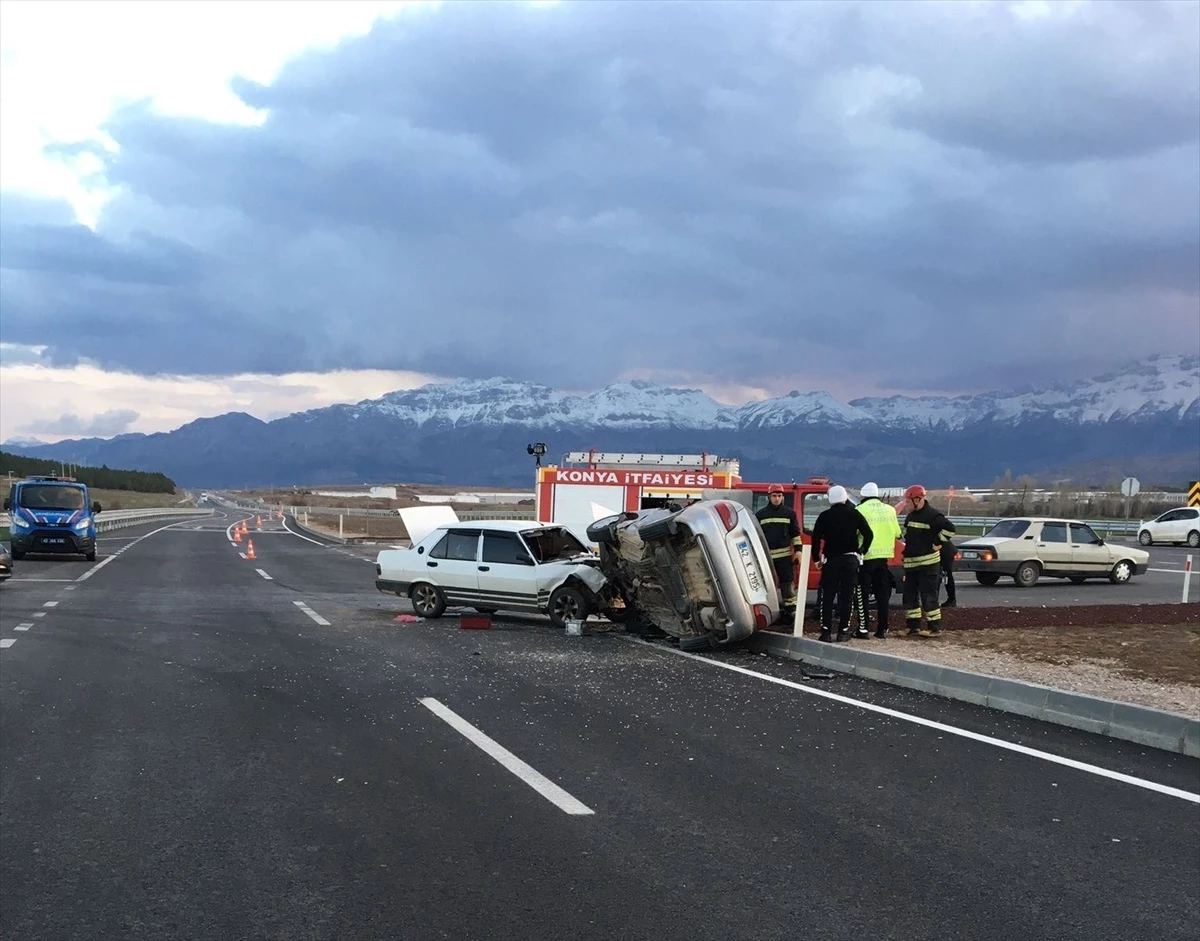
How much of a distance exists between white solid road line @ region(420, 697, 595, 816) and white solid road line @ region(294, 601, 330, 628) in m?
6.84

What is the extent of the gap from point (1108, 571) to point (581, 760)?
20.4 metres

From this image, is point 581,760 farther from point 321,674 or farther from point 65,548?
point 65,548

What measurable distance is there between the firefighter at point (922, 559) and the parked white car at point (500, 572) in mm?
4267

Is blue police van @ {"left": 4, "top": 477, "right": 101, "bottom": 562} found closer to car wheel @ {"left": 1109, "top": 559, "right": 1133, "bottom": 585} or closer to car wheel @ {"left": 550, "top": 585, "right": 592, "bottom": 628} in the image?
car wheel @ {"left": 550, "top": 585, "right": 592, "bottom": 628}

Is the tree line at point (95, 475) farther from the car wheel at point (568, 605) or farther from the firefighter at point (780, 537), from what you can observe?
the firefighter at point (780, 537)

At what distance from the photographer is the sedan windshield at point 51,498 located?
27.3 metres

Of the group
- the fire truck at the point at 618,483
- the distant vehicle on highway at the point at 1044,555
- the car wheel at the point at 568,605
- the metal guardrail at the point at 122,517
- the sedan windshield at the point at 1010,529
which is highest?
the fire truck at the point at 618,483

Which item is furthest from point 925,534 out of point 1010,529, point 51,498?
point 51,498

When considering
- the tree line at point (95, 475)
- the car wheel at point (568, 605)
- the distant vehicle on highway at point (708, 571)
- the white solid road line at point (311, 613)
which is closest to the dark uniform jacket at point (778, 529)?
the distant vehicle on highway at point (708, 571)

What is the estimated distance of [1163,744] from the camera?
7.85 metres

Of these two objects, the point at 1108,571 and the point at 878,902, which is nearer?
the point at 878,902

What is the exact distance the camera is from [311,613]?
16750mm

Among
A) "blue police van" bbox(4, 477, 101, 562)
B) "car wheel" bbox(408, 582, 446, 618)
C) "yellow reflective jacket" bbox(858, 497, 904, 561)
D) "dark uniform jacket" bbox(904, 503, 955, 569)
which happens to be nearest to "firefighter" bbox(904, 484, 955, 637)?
"dark uniform jacket" bbox(904, 503, 955, 569)

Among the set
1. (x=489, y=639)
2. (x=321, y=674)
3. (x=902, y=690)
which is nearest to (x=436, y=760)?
(x=321, y=674)
